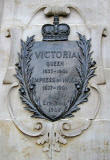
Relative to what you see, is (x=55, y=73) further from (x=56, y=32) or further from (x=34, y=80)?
(x=56, y=32)

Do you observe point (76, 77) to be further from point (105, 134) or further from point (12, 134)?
point (12, 134)

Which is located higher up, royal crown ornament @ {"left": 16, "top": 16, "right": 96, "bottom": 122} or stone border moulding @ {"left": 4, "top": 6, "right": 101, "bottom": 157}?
royal crown ornament @ {"left": 16, "top": 16, "right": 96, "bottom": 122}

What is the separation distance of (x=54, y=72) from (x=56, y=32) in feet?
2.60

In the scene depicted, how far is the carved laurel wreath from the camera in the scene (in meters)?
6.56

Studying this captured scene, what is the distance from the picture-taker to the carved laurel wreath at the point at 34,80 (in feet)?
21.5

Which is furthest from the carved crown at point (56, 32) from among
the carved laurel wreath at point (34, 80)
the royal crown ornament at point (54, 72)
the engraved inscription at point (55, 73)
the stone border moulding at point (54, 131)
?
the stone border moulding at point (54, 131)

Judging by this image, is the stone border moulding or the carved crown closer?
the stone border moulding

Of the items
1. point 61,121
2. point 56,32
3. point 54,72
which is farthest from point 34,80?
point 56,32

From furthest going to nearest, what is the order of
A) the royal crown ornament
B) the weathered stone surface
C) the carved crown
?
the carved crown → the royal crown ornament → the weathered stone surface

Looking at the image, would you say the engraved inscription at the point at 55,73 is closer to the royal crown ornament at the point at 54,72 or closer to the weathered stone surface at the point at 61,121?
the royal crown ornament at the point at 54,72

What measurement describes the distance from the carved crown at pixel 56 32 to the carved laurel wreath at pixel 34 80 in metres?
0.25

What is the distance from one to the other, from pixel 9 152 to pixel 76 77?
1819mm

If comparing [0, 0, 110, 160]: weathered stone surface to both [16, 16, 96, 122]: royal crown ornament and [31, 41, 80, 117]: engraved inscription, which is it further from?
[31, 41, 80, 117]: engraved inscription

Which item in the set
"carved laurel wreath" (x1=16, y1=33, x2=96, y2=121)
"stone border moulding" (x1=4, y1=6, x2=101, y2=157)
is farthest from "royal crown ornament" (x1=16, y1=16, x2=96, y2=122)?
"stone border moulding" (x1=4, y1=6, x2=101, y2=157)
